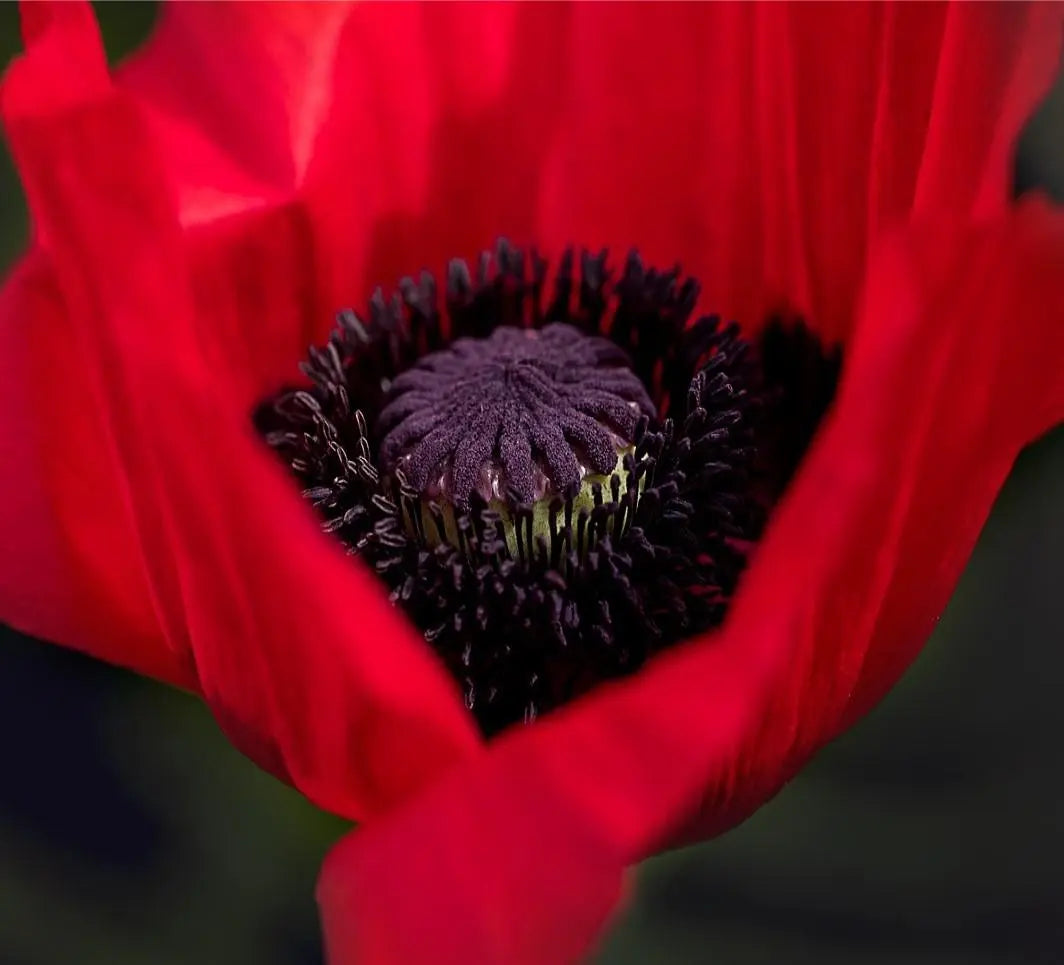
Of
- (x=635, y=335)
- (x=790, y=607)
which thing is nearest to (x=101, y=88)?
(x=790, y=607)

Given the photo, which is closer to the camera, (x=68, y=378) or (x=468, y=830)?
(x=468, y=830)

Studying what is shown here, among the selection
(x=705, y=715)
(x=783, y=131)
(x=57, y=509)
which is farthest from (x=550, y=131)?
(x=705, y=715)

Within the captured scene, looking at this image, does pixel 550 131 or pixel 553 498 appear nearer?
pixel 553 498

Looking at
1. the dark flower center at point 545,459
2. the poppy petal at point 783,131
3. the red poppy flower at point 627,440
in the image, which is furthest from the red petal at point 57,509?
the poppy petal at point 783,131

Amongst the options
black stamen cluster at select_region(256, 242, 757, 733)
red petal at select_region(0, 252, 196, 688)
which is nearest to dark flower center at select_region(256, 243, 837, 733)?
black stamen cluster at select_region(256, 242, 757, 733)

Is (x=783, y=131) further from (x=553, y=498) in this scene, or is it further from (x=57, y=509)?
(x=57, y=509)

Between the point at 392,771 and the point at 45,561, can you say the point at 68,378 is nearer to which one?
the point at 45,561

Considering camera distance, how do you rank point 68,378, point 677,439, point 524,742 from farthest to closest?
point 677,439 → point 68,378 → point 524,742
